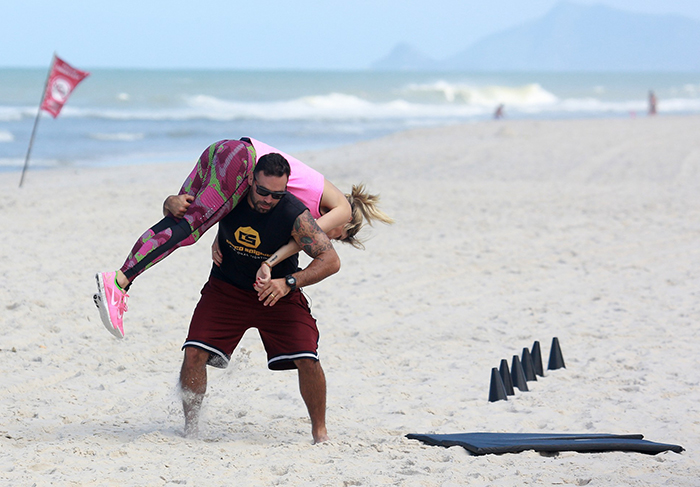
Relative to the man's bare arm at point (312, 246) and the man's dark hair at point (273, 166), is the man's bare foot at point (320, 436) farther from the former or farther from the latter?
the man's dark hair at point (273, 166)

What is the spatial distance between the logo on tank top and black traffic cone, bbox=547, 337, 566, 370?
2.82 meters

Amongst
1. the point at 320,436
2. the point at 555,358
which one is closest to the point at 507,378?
the point at 555,358

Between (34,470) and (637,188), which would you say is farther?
(637,188)

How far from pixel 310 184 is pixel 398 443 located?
5.02 feet

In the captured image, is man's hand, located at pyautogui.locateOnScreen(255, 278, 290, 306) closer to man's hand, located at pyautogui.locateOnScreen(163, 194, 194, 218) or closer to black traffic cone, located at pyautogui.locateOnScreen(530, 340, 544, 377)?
man's hand, located at pyautogui.locateOnScreen(163, 194, 194, 218)

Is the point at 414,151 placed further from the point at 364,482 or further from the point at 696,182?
the point at 364,482

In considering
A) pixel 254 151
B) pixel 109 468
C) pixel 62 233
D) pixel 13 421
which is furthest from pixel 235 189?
Result: pixel 62 233

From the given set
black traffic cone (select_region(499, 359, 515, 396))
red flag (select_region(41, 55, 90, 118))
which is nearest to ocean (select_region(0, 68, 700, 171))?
red flag (select_region(41, 55, 90, 118))

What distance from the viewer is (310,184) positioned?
160 inches

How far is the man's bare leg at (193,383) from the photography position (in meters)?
4.15

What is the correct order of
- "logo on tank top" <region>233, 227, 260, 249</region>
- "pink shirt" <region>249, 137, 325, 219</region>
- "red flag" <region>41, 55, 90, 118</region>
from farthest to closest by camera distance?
"red flag" <region>41, 55, 90, 118</region> < "pink shirt" <region>249, 137, 325, 219</region> < "logo on tank top" <region>233, 227, 260, 249</region>

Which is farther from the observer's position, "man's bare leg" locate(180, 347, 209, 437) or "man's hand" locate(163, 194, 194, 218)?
"man's bare leg" locate(180, 347, 209, 437)

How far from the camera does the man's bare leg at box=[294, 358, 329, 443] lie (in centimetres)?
415

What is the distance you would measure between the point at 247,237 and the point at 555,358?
2.91 metres
